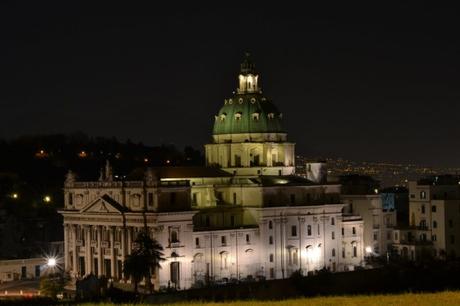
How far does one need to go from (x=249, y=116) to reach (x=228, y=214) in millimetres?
13304

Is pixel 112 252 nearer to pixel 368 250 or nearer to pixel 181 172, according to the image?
pixel 181 172

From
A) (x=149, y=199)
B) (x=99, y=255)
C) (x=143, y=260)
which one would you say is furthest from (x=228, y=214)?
(x=143, y=260)

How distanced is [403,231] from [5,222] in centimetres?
4440

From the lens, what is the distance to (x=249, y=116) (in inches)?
4397

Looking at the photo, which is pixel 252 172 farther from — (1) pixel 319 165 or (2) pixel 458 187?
(2) pixel 458 187

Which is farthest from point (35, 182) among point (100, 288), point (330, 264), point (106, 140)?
point (100, 288)

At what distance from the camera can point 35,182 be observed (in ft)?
499

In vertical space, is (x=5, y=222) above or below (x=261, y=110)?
below

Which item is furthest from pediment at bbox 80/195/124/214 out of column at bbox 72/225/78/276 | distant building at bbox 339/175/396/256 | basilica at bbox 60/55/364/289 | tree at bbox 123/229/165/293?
distant building at bbox 339/175/396/256

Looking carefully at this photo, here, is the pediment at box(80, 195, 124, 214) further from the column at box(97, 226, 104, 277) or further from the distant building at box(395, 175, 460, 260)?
the distant building at box(395, 175, 460, 260)

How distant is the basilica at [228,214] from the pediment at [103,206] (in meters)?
0.10

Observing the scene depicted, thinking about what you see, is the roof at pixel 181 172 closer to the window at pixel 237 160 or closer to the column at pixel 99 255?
the window at pixel 237 160

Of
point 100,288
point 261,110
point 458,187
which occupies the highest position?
point 261,110

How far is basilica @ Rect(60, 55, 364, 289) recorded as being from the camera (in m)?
95.0
